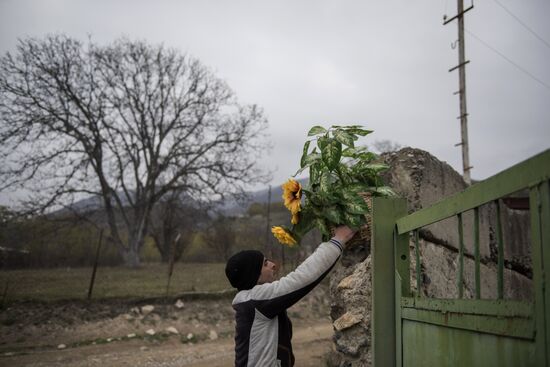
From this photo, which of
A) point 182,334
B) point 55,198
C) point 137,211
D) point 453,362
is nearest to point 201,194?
point 137,211

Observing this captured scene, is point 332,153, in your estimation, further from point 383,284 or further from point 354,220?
point 383,284

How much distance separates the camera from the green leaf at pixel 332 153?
7.22 ft

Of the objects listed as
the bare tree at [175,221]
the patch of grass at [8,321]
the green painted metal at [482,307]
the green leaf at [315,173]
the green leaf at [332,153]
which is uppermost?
the bare tree at [175,221]

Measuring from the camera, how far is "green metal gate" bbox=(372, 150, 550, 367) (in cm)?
105

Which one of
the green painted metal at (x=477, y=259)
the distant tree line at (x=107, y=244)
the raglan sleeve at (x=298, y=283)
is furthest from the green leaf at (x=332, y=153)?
the distant tree line at (x=107, y=244)

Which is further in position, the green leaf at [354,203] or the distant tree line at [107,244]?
the distant tree line at [107,244]

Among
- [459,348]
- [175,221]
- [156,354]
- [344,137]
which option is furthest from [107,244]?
[459,348]

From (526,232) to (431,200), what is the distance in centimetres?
372

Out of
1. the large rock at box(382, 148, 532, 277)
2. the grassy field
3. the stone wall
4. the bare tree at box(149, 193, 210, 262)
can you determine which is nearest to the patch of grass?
the grassy field

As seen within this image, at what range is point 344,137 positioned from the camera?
222 centimetres

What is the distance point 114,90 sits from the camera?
66.5ft

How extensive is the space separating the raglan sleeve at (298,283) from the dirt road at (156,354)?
4543mm

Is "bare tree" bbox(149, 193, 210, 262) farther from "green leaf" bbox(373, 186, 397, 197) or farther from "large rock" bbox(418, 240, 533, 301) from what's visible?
"green leaf" bbox(373, 186, 397, 197)

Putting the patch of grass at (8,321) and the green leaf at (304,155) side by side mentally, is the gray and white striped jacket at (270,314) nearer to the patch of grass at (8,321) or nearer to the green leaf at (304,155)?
the green leaf at (304,155)
